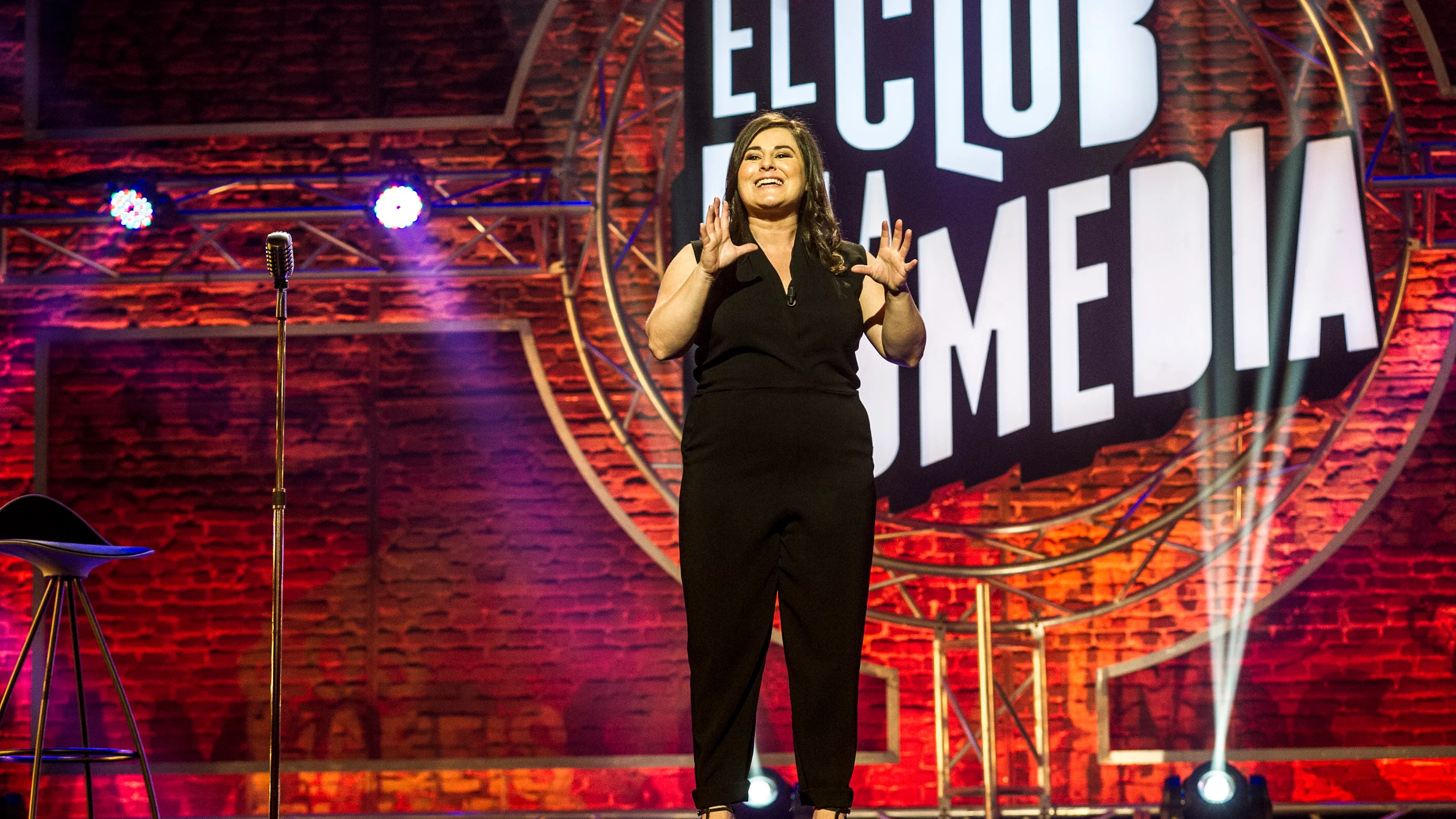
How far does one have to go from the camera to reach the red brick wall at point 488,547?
4527 mm

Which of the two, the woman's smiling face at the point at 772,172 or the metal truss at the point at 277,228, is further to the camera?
the metal truss at the point at 277,228

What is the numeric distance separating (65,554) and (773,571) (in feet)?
6.74

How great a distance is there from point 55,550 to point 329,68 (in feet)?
8.18

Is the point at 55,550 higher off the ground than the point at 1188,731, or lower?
higher

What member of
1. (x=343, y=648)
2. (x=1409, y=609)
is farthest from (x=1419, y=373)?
(x=343, y=648)

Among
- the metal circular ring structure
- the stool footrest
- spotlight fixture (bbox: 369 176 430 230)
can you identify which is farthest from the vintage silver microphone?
the metal circular ring structure

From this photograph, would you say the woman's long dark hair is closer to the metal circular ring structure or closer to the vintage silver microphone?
the vintage silver microphone

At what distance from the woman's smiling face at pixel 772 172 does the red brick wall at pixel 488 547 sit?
9.56 feet

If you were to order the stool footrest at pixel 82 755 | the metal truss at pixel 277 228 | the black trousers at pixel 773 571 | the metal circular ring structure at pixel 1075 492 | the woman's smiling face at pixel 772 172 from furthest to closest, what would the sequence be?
the metal truss at pixel 277 228, the metal circular ring structure at pixel 1075 492, the stool footrest at pixel 82 755, the woman's smiling face at pixel 772 172, the black trousers at pixel 773 571

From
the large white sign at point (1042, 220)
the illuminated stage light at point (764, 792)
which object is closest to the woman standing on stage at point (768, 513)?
the illuminated stage light at point (764, 792)

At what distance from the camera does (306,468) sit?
479cm

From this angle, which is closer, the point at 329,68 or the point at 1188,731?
the point at 1188,731

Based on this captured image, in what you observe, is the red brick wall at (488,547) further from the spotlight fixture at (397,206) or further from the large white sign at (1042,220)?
the spotlight fixture at (397,206)

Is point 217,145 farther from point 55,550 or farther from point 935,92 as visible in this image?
point 935,92
